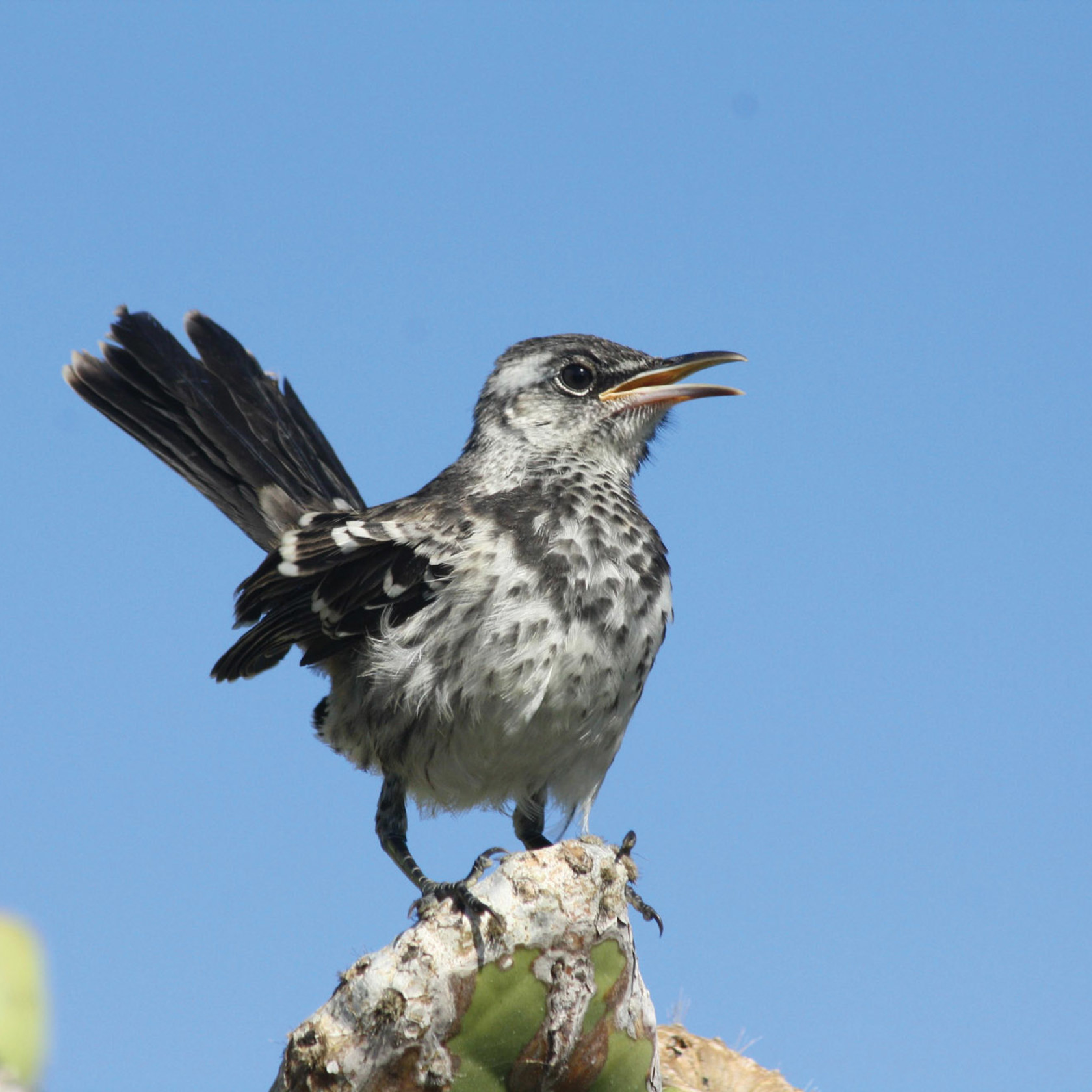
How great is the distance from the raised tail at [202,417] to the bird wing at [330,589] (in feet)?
3.17

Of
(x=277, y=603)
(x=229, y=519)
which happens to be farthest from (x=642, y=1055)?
(x=229, y=519)

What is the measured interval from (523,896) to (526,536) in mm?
2287

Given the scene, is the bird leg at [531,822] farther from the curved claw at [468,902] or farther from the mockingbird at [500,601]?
the curved claw at [468,902]

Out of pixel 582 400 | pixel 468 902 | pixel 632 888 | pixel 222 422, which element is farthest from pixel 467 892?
pixel 222 422

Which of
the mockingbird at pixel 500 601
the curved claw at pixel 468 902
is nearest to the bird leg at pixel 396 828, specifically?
the mockingbird at pixel 500 601

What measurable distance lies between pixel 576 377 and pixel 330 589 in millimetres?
1588

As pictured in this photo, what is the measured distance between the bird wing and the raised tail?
965 millimetres

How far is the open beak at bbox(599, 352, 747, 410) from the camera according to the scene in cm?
570

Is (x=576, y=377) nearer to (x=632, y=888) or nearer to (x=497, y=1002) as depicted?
(x=632, y=888)

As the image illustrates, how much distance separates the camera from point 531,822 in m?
5.45

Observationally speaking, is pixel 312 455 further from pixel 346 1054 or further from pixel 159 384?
pixel 346 1054

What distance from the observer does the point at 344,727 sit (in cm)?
526

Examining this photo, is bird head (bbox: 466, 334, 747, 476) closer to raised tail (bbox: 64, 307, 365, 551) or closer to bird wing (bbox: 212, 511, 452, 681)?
bird wing (bbox: 212, 511, 452, 681)

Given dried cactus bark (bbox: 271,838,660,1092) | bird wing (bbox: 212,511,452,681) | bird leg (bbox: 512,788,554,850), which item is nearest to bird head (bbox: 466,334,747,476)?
bird wing (bbox: 212,511,452,681)
